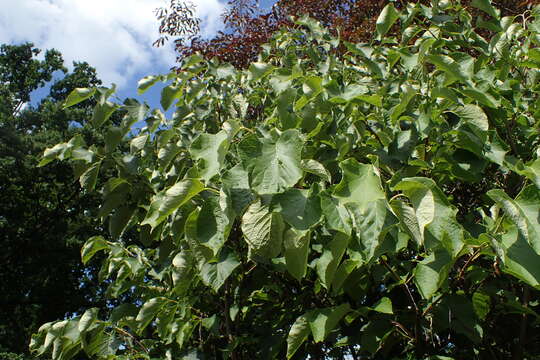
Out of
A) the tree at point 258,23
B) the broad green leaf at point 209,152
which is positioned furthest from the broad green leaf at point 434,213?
the tree at point 258,23

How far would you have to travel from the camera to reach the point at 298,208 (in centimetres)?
120

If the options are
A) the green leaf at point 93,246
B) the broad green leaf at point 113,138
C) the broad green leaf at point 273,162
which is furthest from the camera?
the green leaf at point 93,246

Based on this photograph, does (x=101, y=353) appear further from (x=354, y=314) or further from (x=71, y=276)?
(x=71, y=276)

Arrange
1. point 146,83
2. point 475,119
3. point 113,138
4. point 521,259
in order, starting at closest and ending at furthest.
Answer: point 521,259
point 475,119
point 113,138
point 146,83

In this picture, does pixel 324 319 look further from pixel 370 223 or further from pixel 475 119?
pixel 475 119

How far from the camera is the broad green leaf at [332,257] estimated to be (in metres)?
1.27

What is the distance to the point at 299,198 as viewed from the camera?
1219mm

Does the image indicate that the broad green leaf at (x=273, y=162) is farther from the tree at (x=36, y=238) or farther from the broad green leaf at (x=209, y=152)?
the tree at (x=36, y=238)

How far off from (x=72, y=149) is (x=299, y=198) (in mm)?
1242

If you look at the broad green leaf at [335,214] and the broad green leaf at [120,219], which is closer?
the broad green leaf at [335,214]

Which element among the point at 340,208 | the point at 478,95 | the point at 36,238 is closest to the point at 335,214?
the point at 340,208

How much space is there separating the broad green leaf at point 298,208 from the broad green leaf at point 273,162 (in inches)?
1.0

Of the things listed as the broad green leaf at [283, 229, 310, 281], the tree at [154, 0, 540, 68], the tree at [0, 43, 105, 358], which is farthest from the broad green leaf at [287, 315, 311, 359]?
the tree at [0, 43, 105, 358]

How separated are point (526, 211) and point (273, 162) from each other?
0.59 metres
